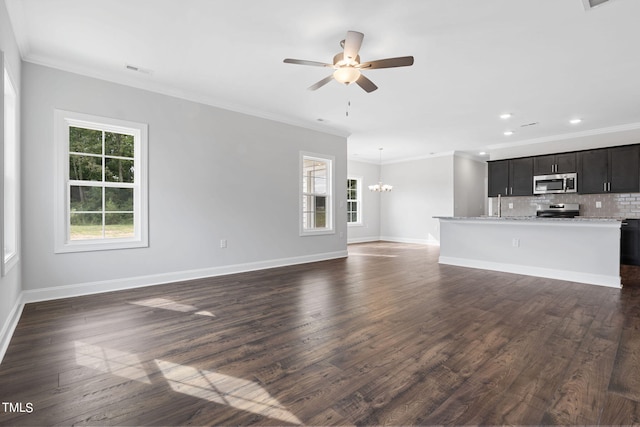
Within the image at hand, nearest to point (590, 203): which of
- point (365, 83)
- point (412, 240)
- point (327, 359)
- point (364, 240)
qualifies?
point (412, 240)

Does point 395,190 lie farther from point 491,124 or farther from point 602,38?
point 602,38

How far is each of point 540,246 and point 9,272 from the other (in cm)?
676

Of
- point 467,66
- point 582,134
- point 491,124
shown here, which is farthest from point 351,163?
point 467,66

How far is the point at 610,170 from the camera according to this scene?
20.5ft

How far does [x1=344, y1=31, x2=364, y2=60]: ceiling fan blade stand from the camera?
9.24 ft

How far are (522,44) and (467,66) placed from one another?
612 mm

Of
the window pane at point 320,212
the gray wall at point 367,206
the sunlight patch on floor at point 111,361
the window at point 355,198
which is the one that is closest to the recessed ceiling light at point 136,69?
the sunlight patch on floor at point 111,361

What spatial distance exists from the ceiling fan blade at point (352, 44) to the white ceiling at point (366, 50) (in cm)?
19

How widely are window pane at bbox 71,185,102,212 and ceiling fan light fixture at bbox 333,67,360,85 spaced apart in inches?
131

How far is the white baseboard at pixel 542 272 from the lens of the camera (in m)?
4.48

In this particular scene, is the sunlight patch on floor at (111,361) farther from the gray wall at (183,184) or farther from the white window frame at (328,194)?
the white window frame at (328,194)

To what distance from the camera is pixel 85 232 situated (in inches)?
156

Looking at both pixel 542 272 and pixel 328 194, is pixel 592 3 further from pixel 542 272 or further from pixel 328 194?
pixel 328 194

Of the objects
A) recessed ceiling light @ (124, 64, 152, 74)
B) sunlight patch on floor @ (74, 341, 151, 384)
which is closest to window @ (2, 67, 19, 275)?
Result: recessed ceiling light @ (124, 64, 152, 74)
